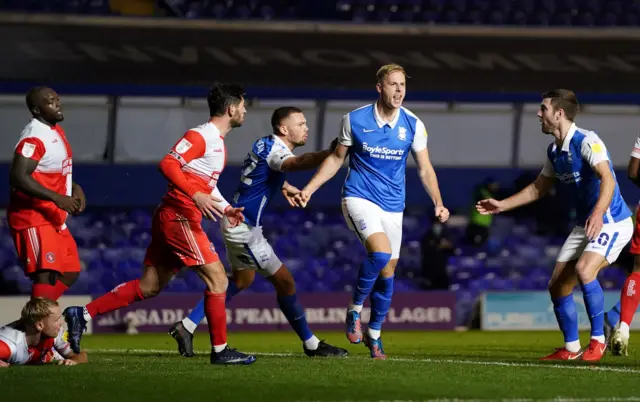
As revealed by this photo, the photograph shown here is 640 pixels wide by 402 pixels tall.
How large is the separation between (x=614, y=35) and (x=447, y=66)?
10.8 feet

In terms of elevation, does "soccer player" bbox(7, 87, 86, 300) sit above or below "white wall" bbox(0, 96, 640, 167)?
below

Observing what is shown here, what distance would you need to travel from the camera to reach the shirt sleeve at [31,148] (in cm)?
889

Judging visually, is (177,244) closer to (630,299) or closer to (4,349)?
(4,349)

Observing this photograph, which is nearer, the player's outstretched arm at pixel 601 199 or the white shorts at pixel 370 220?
the player's outstretched arm at pixel 601 199

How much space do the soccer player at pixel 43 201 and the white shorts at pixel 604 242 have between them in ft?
13.1

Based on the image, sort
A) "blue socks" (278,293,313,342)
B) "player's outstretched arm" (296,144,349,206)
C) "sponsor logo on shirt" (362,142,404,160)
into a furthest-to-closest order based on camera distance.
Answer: "blue socks" (278,293,313,342) → "sponsor logo on shirt" (362,142,404,160) → "player's outstretched arm" (296,144,349,206)

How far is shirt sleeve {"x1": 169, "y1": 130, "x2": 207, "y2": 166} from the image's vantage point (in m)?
8.72

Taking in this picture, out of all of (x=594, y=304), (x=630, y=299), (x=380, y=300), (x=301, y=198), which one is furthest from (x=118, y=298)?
(x=630, y=299)

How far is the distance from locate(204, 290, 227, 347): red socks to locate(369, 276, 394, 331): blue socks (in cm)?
127

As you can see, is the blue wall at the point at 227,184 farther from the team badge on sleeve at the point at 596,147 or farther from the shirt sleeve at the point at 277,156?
the team badge on sleeve at the point at 596,147

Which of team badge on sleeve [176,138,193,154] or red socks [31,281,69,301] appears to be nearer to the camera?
team badge on sleeve [176,138,193,154]

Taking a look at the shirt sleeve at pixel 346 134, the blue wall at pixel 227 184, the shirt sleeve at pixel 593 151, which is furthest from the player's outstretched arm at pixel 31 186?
the blue wall at pixel 227 184

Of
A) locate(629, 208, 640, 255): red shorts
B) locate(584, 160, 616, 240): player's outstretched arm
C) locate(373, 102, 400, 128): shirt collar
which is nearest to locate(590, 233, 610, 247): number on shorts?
locate(584, 160, 616, 240): player's outstretched arm

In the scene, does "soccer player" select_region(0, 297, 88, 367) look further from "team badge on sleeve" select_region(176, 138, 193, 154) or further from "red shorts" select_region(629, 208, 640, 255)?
"red shorts" select_region(629, 208, 640, 255)
